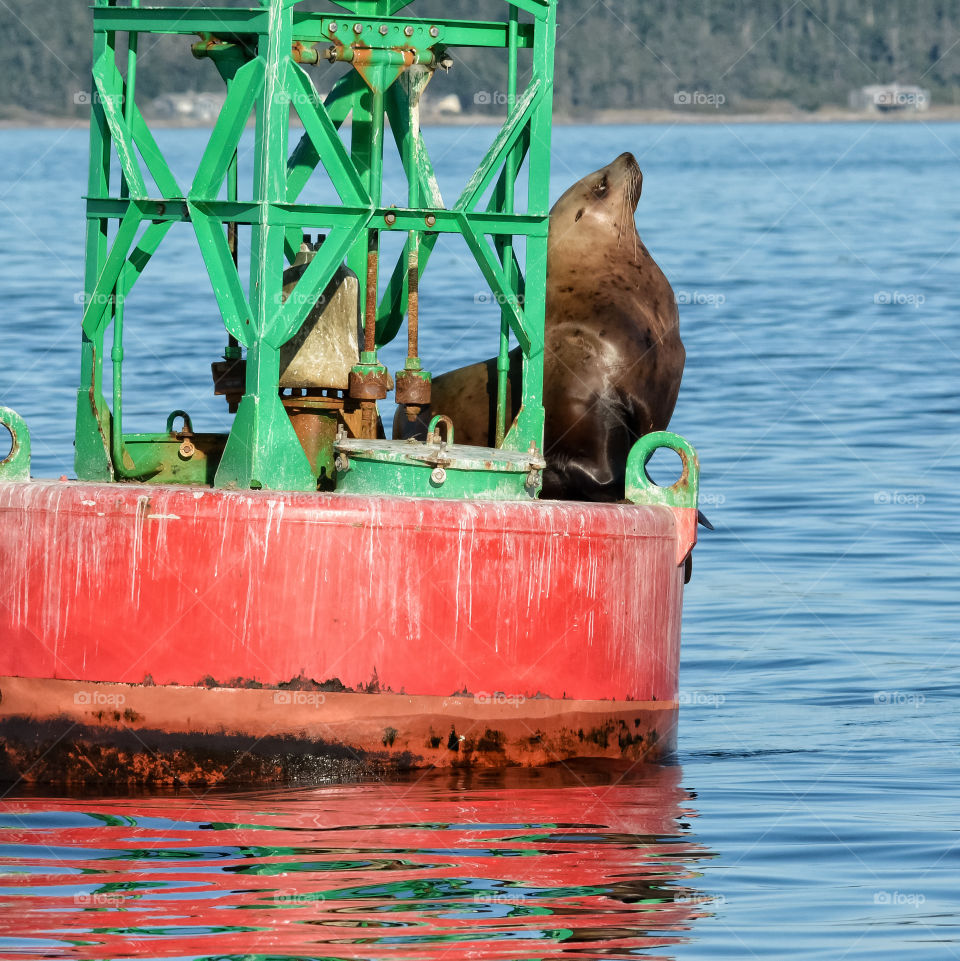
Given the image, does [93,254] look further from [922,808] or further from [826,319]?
[826,319]

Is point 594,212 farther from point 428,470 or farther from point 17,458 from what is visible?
point 17,458

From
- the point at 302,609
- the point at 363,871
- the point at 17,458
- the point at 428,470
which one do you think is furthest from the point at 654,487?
the point at 17,458

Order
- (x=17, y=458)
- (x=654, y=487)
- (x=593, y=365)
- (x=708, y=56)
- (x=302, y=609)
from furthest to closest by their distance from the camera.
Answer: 1. (x=708, y=56)
2. (x=593, y=365)
3. (x=654, y=487)
4. (x=17, y=458)
5. (x=302, y=609)

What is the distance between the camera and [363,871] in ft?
23.8

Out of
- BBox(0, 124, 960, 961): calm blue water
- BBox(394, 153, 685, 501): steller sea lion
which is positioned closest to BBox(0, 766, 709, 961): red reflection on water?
BBox(0, 124, 960, 961): calm blue water

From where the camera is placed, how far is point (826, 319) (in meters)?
30.1

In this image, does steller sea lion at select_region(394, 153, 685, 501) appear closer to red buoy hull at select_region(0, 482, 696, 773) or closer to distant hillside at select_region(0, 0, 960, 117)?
red buoy hull at select_region(0, 482, 696, 773)

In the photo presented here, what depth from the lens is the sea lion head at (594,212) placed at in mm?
10297

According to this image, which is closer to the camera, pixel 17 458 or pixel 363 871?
pixel 363 871

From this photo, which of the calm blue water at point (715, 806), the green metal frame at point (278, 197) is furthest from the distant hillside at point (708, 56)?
the green metal frame at point (278, 197)

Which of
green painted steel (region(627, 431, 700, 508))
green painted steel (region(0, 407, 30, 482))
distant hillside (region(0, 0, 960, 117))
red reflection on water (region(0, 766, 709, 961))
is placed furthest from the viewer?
distant hillside (region(0, 0, 960, 117))

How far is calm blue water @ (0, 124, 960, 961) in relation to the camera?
676 centimetres

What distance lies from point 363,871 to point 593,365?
3.29m

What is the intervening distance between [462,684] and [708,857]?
117cm
